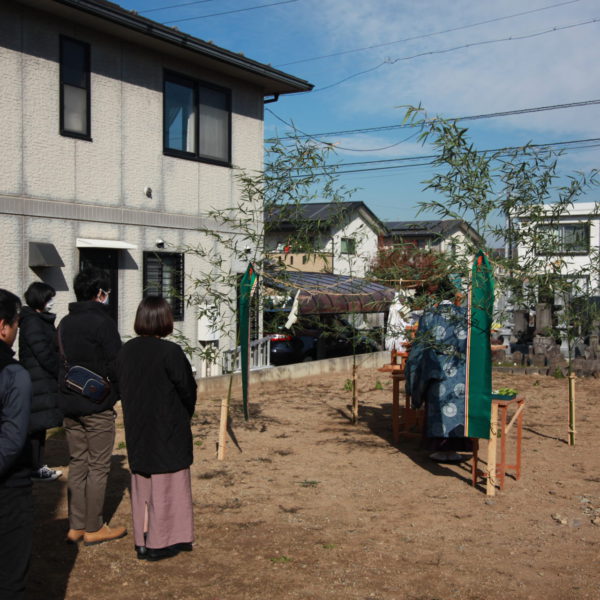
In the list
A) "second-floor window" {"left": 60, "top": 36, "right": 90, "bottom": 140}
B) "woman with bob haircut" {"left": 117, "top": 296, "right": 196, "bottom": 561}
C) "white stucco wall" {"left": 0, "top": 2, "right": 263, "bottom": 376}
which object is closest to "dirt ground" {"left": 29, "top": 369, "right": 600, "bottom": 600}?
"woman with bob haircut" {"left": 117, "top": 296, "right": 196, "bottom": 561}

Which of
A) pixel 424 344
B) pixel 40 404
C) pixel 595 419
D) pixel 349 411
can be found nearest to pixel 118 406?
pixel 349 411

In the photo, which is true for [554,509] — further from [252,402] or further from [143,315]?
[252,402]

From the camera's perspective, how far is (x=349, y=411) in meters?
10.7

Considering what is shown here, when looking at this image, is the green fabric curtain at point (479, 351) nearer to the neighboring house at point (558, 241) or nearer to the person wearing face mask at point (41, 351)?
the neighboring house at point (558, 241)

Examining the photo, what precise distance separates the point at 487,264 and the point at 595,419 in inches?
209

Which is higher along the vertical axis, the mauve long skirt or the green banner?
the green banner

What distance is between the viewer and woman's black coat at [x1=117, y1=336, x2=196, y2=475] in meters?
4.62

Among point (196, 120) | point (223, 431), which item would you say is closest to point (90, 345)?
point (223, 431)

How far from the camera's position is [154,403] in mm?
4625

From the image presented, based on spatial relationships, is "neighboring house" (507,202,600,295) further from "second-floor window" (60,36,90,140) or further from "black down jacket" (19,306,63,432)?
"second-floor window" (60,36,90,140)

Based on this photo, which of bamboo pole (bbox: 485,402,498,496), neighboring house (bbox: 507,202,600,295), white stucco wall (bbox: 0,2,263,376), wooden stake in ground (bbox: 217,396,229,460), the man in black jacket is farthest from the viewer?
white stucco wall (bbox: 0,2,263,376)

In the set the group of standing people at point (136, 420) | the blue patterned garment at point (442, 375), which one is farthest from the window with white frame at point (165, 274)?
the group of standing people at point (136, 420)

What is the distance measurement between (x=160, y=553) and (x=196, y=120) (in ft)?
31.0

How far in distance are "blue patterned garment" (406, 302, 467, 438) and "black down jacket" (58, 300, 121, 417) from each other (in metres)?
3.11
